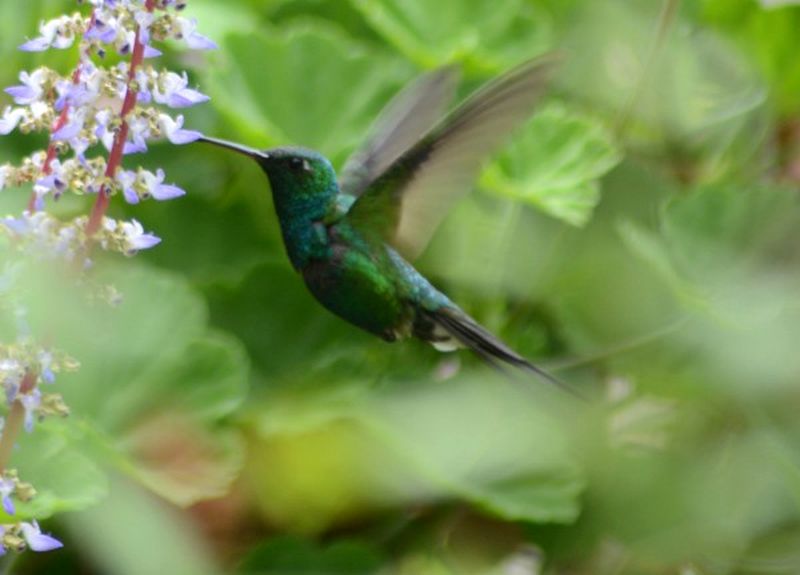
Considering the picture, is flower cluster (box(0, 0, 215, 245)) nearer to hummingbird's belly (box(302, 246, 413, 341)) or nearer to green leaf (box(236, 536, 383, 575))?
hummingbird's belly (box(302, 246, 413, 341))

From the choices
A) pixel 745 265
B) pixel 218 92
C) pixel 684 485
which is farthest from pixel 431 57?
pixel 684 485

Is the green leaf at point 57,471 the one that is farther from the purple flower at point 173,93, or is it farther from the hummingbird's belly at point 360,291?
the purple flower at point 173,93

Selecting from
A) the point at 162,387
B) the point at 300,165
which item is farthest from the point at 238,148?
the point at 162,387

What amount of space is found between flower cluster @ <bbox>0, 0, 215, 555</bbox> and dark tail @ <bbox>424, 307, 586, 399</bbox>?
33 centimetres

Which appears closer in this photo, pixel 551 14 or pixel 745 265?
pixel 745 265

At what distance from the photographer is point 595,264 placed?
1.45 meters

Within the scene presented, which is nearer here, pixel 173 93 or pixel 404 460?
pixel 173 93

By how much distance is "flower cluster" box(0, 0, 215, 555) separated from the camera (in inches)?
28.8

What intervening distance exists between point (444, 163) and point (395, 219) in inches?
3.4

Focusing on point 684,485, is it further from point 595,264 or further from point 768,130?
point 768,130

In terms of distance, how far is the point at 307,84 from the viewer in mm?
1454

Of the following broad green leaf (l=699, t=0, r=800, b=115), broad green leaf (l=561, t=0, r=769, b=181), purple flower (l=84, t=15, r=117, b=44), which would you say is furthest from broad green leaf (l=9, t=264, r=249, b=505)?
broad green leaf (l=699, t=0, r=800, b=115)

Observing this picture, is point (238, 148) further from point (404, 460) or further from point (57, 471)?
point (404, 460)

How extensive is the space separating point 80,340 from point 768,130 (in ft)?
3.04
